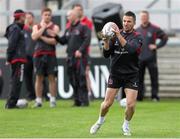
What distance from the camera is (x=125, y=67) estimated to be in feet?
45.4

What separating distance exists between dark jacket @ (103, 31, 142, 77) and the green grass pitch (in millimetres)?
1058

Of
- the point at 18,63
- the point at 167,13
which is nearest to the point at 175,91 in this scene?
the point at 167,13

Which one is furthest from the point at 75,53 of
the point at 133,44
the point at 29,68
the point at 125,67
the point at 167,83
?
the point at 133,44

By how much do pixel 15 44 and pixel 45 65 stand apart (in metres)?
1.00

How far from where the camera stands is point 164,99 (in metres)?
23.1

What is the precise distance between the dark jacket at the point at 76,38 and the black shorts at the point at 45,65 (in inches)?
19.9

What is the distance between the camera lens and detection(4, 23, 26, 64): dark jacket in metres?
19.0

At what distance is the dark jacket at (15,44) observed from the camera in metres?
19.0

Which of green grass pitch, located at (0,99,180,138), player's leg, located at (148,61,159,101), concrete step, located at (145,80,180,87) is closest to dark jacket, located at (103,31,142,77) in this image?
green grass pitch, located at (0,99,180,138)

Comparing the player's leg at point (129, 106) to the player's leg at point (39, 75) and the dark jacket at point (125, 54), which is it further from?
the player's leg at point (39, 75)

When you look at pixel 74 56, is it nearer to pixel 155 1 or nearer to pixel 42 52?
pixel 42 52

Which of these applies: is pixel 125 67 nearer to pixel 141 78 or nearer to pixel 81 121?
pixel 81 121

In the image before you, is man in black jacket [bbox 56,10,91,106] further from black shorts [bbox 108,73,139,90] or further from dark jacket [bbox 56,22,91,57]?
black shorts [bbox 108,73,139,90]

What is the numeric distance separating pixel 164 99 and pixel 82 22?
13.6 ft
